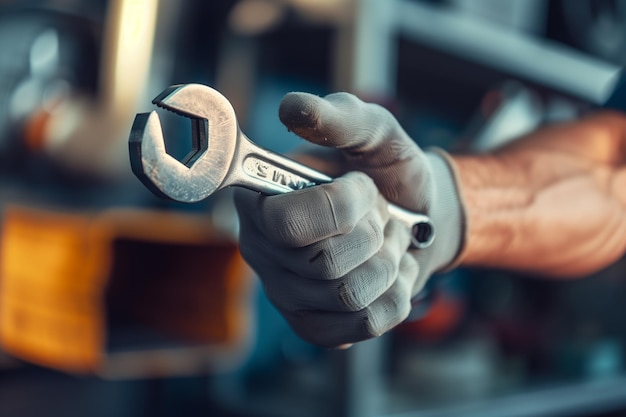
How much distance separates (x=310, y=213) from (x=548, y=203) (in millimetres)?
399

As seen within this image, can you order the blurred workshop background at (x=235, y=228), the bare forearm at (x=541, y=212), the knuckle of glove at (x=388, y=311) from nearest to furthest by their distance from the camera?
the knuckle of glove at (x=388, y=311), the bare forearm at (x=541, y=212), the blurred workshop background at (x=235, y=228)

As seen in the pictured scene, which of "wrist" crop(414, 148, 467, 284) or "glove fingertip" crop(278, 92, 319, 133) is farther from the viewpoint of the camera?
"wrist" crop(414, 148, 467, 284)

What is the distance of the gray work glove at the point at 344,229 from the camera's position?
0.47 metres

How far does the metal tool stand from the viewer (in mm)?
404

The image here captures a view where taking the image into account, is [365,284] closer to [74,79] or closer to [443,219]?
[443,219]

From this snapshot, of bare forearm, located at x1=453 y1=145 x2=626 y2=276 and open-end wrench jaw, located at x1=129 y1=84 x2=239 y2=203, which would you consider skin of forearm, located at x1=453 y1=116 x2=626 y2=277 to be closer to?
bare forearm, located at x1=453 y1=145 x2=626 y2=276

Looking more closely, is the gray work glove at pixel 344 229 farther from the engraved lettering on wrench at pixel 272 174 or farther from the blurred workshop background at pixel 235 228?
the blurred workshop background at pixel 235 228

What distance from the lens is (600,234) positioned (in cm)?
82

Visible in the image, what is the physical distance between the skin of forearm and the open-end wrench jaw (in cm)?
27

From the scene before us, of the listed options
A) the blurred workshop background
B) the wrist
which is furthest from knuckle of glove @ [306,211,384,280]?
the blurred workshop background

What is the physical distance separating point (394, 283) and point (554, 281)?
1312 mm

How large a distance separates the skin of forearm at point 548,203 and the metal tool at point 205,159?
0.22 m

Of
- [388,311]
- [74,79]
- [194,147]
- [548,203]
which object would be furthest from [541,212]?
[74,79]

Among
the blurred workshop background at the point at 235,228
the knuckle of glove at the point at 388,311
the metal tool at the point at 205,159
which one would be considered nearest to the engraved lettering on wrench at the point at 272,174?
the metal tool at the point at 205,159
